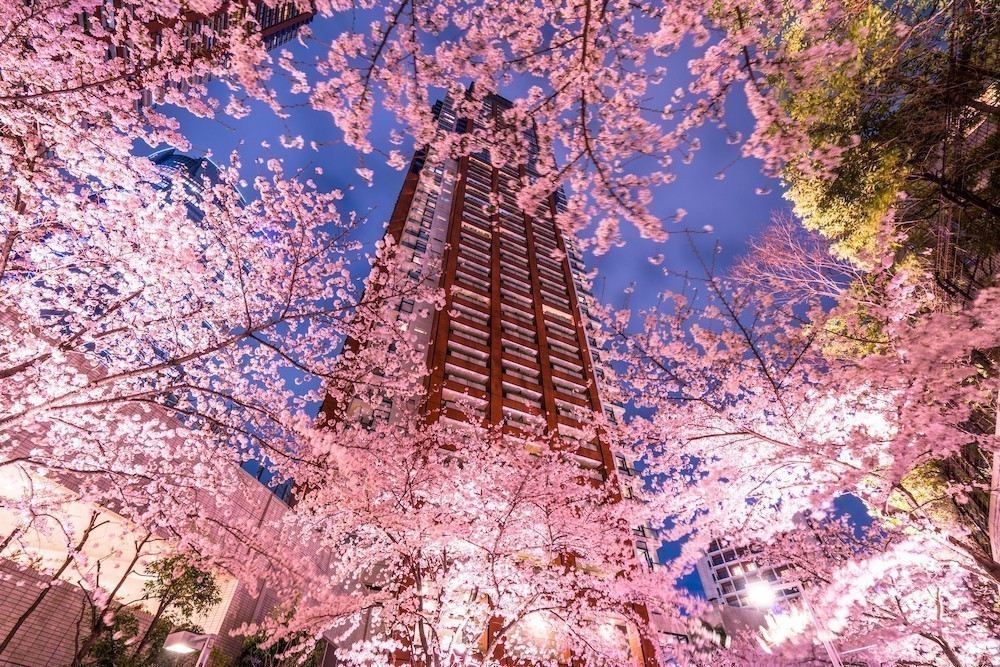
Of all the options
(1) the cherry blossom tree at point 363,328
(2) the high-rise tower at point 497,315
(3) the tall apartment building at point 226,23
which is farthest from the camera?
(2) the high-rise tower at point 497,315

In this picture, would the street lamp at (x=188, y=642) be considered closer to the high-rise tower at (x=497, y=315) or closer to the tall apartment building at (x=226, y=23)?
the tall apartment building at (x=226, y=23)

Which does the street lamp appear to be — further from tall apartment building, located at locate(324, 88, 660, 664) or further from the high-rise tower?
the high-rise tower

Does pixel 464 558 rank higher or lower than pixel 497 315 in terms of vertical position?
lower

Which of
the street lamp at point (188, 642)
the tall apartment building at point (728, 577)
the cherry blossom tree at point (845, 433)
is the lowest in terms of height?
the street lamp at point (188, 642)

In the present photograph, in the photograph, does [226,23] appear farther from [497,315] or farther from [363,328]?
[363,328]

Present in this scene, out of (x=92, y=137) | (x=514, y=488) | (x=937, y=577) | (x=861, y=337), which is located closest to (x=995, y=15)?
(x=861, y=337)

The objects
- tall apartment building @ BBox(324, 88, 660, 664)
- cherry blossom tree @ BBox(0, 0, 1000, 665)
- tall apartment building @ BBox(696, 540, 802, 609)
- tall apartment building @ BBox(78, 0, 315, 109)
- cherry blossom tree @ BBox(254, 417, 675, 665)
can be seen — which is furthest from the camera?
tall apartment building @ BBox(696, 540, 802, 609)

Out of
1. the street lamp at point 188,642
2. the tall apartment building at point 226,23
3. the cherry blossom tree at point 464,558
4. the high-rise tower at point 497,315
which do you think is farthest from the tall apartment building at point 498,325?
the tall apartment building at point 226,23

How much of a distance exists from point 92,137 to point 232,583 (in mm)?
15104

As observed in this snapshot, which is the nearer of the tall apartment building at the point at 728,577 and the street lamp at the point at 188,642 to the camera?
the street lamp at the point at 188,642

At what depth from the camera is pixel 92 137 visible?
6.86 m

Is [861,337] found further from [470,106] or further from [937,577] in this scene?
[470,106]

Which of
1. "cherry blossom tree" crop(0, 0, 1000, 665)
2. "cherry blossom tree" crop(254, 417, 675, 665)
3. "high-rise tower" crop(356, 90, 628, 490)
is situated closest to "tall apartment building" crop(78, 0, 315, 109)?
"cherry blossom tree" crop(0, 0, 1000, 665)

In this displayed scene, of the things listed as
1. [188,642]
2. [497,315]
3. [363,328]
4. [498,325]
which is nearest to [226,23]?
[497,315]
